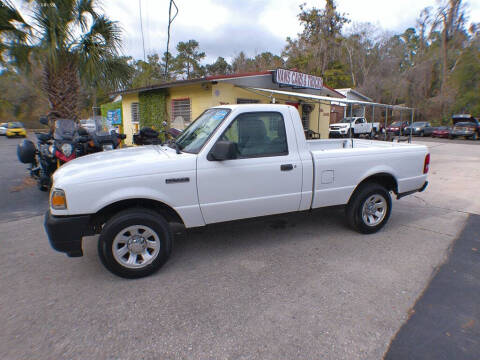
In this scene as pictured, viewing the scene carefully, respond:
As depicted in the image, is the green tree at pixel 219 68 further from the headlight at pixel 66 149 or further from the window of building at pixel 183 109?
the headlight at pixel 66 149

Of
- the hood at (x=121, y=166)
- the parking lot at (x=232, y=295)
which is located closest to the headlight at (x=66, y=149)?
the parking lot at (x=232, y=295)

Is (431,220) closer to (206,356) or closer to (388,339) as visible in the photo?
(388,339)

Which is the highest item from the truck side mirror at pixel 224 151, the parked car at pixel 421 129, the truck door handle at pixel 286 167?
the parked car at pixel 421 129

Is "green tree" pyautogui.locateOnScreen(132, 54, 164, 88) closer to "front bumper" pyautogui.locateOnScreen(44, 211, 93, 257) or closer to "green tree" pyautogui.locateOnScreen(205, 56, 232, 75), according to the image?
"green tree" pyautogui.locateOnScreen(205, 56, 232, 75)

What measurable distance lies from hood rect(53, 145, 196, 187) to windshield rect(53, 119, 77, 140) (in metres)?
3.63

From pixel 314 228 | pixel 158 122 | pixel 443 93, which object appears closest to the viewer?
pixel 314 228

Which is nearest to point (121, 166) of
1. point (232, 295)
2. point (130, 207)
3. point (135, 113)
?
point (130, 207)

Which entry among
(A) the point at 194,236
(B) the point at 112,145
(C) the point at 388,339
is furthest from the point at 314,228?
(B) the point at 112,145

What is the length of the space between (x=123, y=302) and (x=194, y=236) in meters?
1.73

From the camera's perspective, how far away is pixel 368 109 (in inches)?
1535

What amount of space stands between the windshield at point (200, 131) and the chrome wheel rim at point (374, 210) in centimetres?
252

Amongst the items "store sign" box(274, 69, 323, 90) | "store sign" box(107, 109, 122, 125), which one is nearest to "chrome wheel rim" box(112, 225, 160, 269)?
"store sign" box(274, 69, 323, 90)

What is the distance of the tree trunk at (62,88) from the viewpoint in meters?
8.49

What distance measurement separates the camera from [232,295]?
300cm
